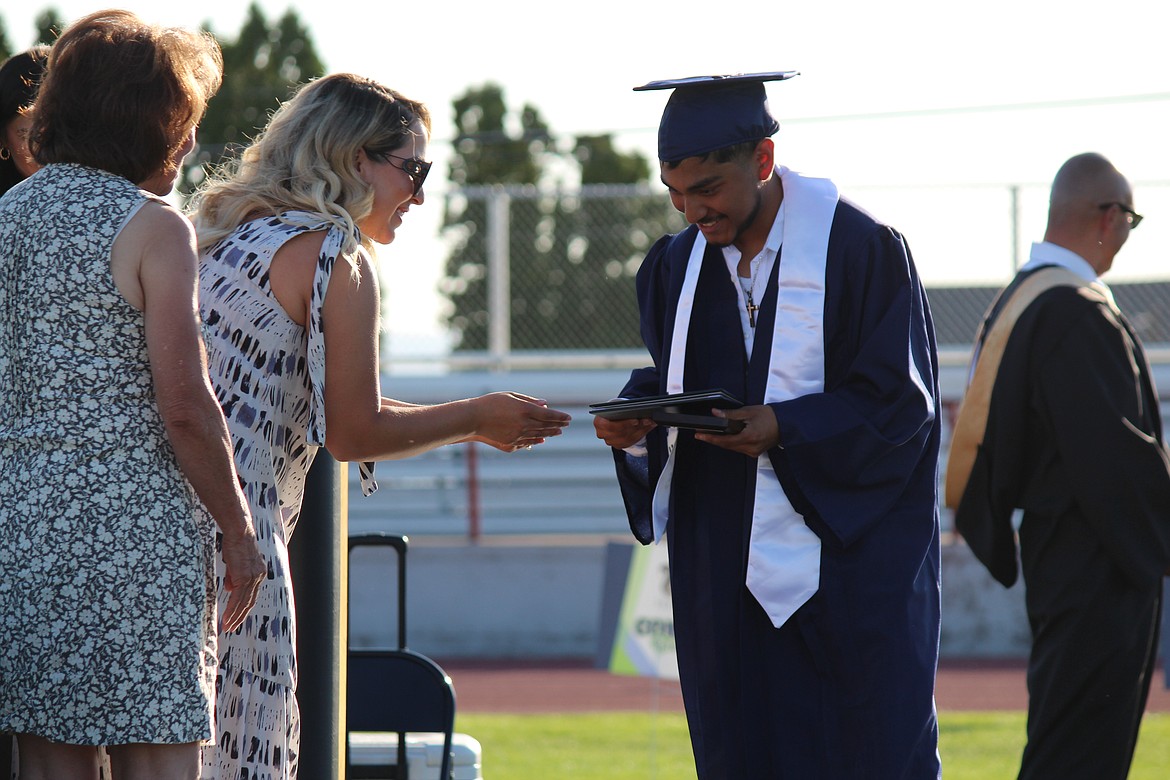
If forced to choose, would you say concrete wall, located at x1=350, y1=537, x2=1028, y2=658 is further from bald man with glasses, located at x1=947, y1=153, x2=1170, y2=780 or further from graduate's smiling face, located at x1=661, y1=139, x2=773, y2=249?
graduate's smiling face, located at x1=661, y1=139, x2=773, y2=249

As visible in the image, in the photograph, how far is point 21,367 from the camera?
2.64 meters

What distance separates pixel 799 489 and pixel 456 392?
1149 cm

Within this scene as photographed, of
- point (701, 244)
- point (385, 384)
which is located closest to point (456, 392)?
point (385, 384)

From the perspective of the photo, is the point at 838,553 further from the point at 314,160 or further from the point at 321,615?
the point at 314,160

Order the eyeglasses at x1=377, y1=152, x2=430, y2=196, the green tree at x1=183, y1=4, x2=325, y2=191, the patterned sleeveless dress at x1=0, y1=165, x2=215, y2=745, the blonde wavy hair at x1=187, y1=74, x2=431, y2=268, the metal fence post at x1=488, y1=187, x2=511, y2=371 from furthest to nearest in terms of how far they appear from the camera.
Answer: the green tree at x1=183, y1=4, x2=325, y2=191
the metal fence post at x1=488, y1=187, x2=511, y2=371
the eyeglasses at x1=377, y1=152, x2=430, y2=196
the blonde wavy hair at x1=187, y1=74, x2=431, y2=268
the patterned sleeveless dress at x1=0, y1=165, x2=215, y2=745

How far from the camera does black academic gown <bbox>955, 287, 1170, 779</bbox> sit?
4.29m

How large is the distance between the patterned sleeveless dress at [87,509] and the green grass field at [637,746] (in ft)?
13.5

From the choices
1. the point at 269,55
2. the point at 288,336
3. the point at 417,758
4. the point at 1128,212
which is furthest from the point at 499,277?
the point at 269,55

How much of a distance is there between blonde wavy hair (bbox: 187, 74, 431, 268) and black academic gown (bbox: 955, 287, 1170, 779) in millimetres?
2211

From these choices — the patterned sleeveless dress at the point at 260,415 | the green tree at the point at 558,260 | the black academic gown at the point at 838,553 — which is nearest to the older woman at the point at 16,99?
the patterned sleeveless dress at the point at 260,415

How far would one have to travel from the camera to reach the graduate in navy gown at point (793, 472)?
320 cm

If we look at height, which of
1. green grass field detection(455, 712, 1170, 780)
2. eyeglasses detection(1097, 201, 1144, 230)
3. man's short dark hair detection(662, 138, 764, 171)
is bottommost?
green grass field detection(455, 712, 1170, 780)

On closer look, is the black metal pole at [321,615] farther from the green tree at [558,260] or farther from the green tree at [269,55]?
the green tree at [269,55]

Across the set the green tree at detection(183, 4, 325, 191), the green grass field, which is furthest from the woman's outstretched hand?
the green tree at detection(183, 4, 325, 191)
